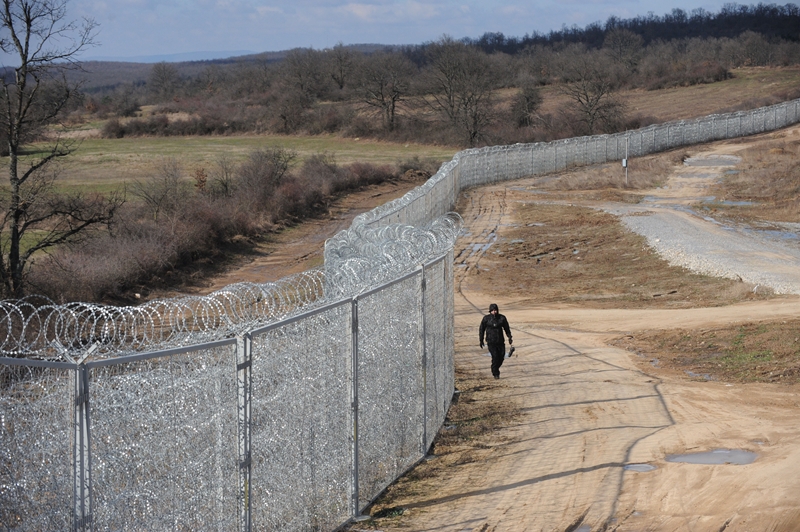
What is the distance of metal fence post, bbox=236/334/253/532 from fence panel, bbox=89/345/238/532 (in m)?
0.05

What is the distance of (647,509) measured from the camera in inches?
324

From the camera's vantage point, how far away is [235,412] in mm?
6426

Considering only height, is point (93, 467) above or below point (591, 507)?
above

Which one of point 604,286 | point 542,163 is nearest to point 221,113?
point 542,163

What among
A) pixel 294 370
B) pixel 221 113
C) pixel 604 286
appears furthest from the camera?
pixel 221 113

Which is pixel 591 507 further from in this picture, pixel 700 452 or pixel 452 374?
pixel 452 374

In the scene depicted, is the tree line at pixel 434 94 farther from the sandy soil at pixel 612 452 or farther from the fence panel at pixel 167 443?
the fence panel at pixel 167 443

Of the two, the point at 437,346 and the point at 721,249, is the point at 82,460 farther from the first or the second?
the point at 721,249

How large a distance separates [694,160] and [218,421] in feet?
161

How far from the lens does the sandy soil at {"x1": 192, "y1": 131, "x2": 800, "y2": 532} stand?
810 centimetres

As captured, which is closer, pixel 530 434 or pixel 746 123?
pixel 530 434

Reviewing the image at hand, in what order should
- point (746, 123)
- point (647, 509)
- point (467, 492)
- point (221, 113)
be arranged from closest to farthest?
point (647, 509) → point (467, 492) → point (746, 123) → point (221, 113)

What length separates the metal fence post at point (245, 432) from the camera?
21.1 feet

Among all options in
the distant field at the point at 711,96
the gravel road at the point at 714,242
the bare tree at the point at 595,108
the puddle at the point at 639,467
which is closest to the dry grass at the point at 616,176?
the gravel road at the point at 714,242
